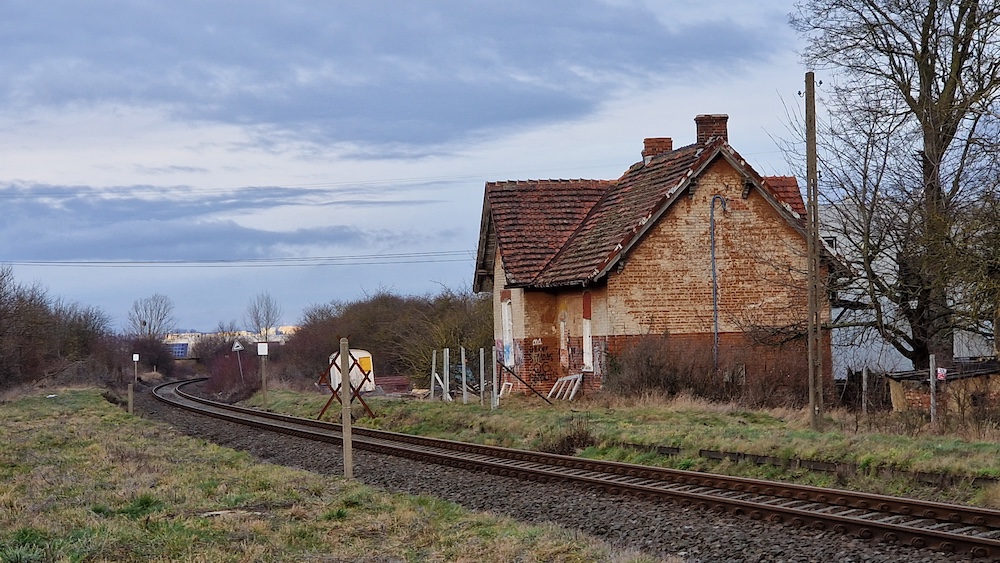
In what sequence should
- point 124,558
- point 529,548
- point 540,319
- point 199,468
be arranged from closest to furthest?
1. point 124,558
2. point 529,548
3. point 199,468
4. point 540,319

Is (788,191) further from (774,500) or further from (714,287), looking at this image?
(774,500)

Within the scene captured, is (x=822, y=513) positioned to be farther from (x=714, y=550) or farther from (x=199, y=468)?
(x=199, y=468)

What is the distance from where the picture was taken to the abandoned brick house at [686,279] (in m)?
26.3

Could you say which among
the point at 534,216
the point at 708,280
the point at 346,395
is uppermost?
the point at 534,216

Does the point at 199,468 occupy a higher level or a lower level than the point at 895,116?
lower

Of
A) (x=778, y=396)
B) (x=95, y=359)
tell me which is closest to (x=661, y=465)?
(x=778, y=396)

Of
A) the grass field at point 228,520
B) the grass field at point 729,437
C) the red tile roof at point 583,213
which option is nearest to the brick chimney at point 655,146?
the red tile roof at point 583,213

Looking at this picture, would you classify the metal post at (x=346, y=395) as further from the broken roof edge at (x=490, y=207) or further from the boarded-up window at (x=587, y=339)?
the broken roof edge at (x=490, y=207)

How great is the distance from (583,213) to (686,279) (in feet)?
19.9

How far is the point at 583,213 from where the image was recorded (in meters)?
32.3

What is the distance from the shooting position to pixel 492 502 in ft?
42.5

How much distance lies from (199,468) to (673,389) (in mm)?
11999

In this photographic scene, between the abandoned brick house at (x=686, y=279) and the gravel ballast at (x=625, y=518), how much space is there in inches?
385

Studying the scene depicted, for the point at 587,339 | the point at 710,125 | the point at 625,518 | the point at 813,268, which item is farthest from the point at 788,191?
the point at 625,518
